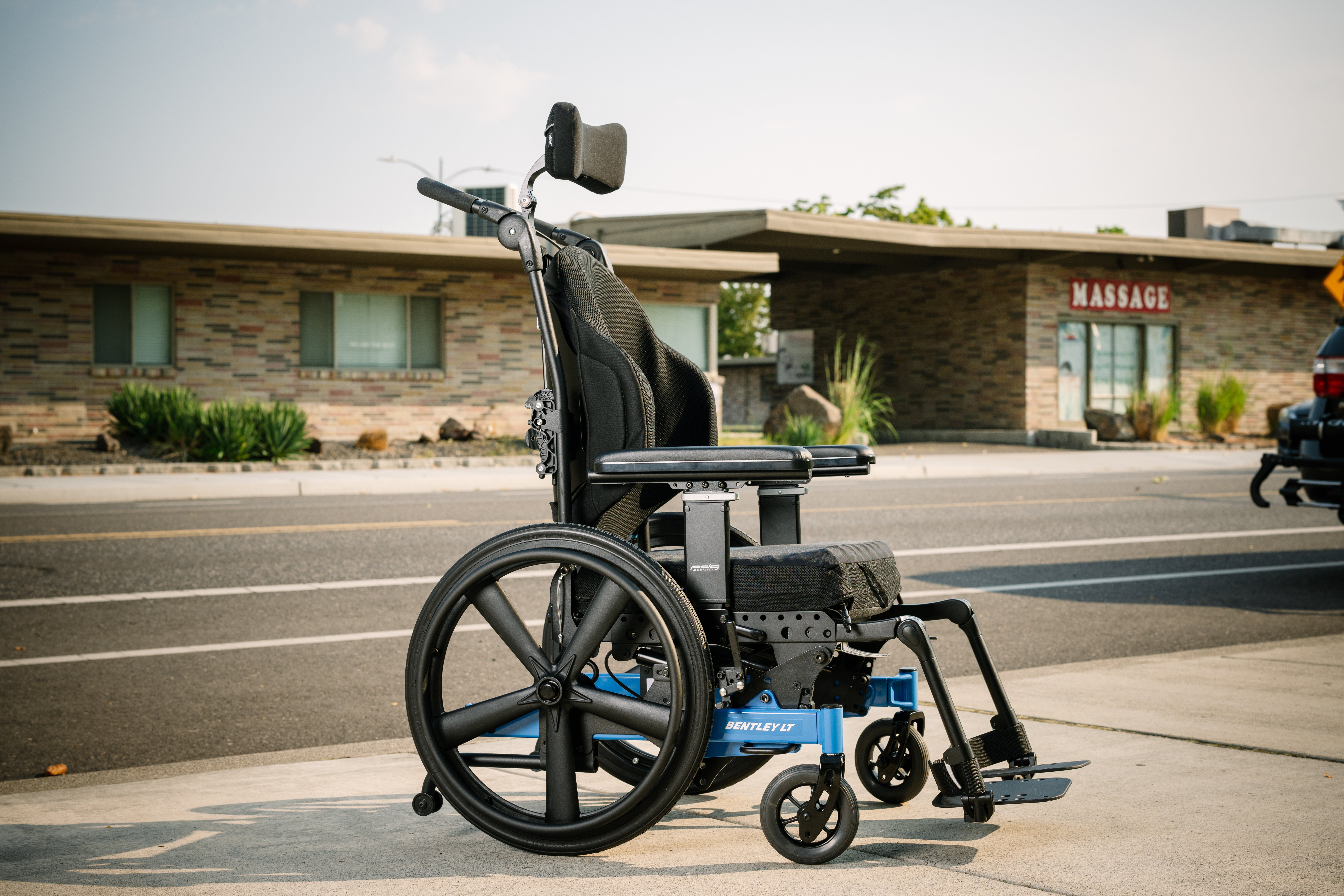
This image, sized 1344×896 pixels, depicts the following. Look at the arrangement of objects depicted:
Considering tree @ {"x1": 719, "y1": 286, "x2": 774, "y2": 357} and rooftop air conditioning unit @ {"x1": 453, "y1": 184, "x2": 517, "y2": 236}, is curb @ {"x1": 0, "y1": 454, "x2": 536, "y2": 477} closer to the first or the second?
rooftop air conditioning unit @ {"x1": 453, "y1": 184, "x2": 517, "y2": 236}

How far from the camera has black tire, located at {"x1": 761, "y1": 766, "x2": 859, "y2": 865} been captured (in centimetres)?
292

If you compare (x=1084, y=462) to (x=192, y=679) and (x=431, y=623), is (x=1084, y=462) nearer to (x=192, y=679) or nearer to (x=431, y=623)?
(x=192, y=679)

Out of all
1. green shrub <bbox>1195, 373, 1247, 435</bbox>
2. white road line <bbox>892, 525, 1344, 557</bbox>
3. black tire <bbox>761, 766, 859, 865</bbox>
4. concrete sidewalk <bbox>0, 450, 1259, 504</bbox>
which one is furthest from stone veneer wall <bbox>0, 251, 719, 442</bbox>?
black tire <bbox>761, 766, 859, 865</bbox>

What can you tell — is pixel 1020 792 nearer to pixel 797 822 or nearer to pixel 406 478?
pixel 797 822

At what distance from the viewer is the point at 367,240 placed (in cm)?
2181

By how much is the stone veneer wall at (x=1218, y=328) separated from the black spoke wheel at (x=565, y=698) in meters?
25.5

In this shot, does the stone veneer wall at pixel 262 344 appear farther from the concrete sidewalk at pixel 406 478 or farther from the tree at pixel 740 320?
the tree at pixel 740 320

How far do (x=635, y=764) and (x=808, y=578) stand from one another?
885 mm

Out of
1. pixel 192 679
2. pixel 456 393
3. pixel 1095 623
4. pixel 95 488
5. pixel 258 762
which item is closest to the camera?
pixel 258 762

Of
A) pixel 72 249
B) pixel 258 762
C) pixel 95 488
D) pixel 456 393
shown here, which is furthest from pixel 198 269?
pixel 258 762

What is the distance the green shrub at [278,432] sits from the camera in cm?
1928

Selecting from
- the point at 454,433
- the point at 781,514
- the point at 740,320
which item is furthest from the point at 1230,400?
the point at 740,320

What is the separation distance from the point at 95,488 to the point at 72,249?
7.88 m

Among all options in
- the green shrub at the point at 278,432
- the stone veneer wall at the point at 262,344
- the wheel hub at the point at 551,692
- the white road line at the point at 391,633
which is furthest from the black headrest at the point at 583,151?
the stone veneer wall at the point at 262,344
